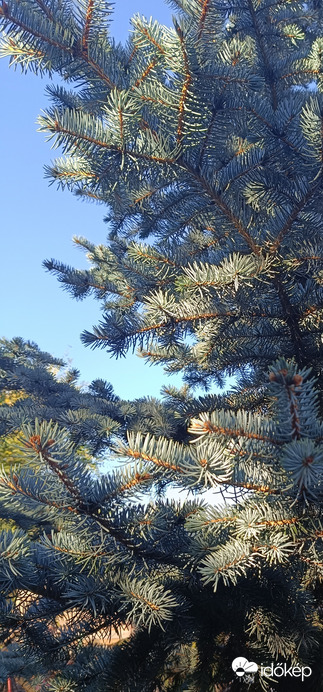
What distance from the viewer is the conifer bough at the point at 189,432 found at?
→ 1677 millimetres

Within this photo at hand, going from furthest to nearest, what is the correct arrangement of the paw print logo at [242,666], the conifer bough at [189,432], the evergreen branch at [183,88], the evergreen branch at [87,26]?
1. the paw print logo at [242,666]
2. the evergreen branch at [87,26]
3. the evergreen branch at [183,88]
4. the conifer bough at [189,432]

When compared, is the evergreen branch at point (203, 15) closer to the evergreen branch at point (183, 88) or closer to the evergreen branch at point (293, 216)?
the evergreen branch at point (183, 88)

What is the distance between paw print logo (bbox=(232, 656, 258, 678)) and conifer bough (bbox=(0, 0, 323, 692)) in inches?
1.7

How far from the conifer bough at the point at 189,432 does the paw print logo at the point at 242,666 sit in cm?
4

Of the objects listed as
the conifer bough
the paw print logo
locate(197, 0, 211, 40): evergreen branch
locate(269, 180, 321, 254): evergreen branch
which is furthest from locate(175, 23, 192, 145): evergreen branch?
the paw print logo

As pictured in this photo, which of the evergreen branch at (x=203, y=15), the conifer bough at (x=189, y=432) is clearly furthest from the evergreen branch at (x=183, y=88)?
the evergreen branch at (x=203, y=15)

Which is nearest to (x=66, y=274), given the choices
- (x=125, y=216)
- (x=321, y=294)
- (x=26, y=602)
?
(x=125, y=216)

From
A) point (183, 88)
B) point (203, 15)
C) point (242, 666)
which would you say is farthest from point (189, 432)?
point (203, 15)

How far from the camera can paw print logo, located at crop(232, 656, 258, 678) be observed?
223 cm

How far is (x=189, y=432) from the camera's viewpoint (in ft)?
7.67

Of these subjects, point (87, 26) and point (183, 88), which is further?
point (87, 26)

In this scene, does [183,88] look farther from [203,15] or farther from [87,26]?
[87,26]

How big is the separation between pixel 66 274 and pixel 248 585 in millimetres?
2961

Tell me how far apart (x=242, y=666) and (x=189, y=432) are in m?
1.05
